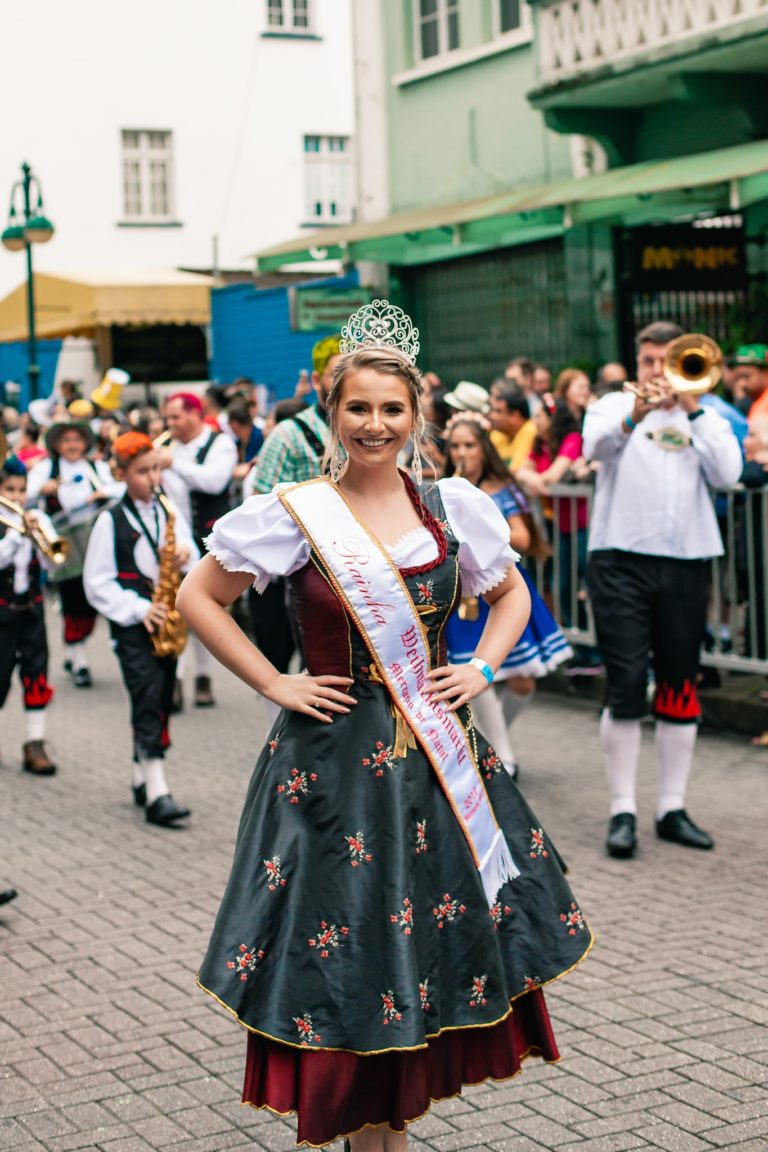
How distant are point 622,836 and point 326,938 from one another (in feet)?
12.0

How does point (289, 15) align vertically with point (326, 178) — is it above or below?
above

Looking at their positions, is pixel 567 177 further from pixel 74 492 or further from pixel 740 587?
pixel 740 587

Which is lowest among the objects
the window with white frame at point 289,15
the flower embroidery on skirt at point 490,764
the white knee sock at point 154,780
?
the white knee sock at point 154,780

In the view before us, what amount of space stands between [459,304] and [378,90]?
10.1 ft

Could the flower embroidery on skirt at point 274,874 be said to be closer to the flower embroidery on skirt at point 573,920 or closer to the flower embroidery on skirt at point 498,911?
the flower embroidery on skirt at point 498,911

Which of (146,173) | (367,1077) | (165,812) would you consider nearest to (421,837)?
(367,1077)

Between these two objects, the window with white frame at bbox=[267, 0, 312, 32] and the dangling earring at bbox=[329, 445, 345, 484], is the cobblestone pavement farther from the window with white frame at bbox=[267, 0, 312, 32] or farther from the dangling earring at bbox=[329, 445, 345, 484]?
the window with white frame at bbox=[267, 0, 312, 32]

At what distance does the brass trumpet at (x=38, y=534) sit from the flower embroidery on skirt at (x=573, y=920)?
17.0ft

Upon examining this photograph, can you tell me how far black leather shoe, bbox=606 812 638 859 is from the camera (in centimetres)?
699

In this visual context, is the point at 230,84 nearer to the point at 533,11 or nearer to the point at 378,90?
the point at 378,90

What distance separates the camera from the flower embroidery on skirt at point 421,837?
3.64 metres

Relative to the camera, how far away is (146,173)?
107ft

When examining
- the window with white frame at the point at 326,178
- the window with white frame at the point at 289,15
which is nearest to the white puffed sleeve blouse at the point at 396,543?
the window with white frame at the point at 326,178

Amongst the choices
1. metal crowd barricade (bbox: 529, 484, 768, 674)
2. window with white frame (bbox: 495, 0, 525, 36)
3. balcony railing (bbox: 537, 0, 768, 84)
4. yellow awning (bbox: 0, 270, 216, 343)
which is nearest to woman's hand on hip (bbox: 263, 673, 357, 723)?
metal crowd barricade (bbox: 529, 484, 768, 674)
